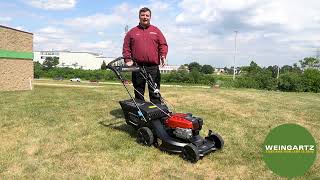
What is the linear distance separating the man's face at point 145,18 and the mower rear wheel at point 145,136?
2.29 meters

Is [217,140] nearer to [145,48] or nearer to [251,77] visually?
[145,48]

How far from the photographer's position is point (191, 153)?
6191 mm

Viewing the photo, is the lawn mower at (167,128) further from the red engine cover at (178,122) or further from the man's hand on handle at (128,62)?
the man's hand on handle at (128,62)

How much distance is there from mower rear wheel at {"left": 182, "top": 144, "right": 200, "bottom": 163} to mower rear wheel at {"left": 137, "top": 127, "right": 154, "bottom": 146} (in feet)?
2.65

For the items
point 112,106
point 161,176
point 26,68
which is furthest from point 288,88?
point 161,176

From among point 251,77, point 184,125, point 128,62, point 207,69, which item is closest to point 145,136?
point 184,125

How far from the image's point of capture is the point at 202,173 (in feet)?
19.4

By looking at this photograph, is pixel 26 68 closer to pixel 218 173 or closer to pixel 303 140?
pixel 218 173

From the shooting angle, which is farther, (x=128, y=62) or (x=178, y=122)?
(x=128, y=62)

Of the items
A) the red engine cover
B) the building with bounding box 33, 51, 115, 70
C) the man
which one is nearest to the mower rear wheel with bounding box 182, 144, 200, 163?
the red engine cover

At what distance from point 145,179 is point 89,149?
5.54 feet

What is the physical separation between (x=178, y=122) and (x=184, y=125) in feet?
0.51

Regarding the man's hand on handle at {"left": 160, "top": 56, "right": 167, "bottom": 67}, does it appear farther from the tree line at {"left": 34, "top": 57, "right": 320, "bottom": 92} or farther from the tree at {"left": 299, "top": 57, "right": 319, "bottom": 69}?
the tree at {"left": 299, "top": 57, "right": 319, "bottom": 69}

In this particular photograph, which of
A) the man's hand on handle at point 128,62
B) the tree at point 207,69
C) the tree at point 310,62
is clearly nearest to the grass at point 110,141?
the man's hand on handle at point 128,62
